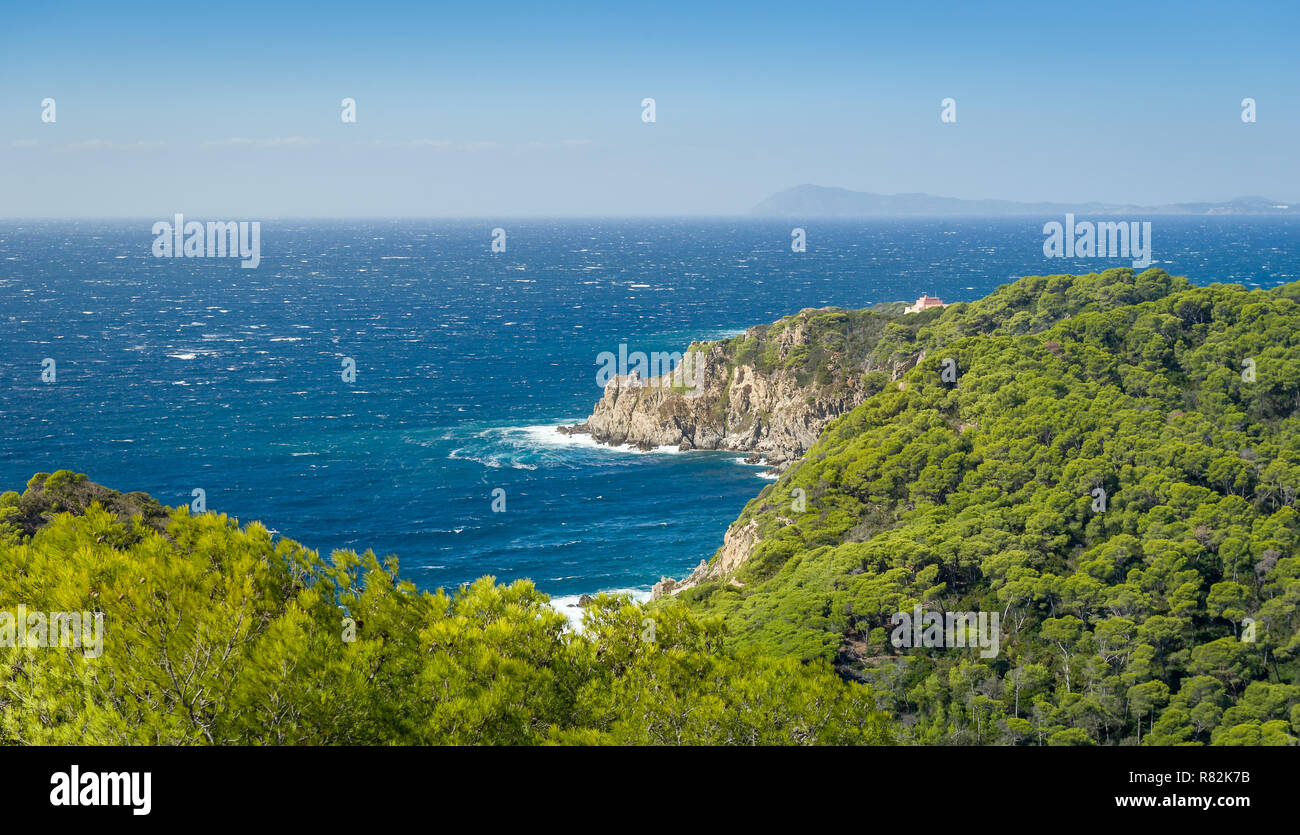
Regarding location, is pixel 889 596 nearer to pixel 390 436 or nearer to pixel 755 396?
pixel 755 396

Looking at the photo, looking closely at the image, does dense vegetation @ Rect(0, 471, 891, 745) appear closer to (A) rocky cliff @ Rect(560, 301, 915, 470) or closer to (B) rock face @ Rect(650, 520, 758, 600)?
(B) rock face @ Rect(650, 520, 758, 600)

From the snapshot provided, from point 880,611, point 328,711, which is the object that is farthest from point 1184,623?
point 328,711

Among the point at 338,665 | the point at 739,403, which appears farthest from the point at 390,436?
the point at 338,665

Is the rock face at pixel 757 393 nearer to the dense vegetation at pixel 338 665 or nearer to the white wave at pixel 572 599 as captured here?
the white wave at pixel 572 599

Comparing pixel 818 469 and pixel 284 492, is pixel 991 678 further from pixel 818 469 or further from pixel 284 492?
pixel 284 492

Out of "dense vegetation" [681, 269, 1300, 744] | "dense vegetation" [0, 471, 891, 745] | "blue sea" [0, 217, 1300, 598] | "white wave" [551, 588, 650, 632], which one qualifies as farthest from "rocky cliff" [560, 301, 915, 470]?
"dense vegetation" [0, 471, 891, 745]
